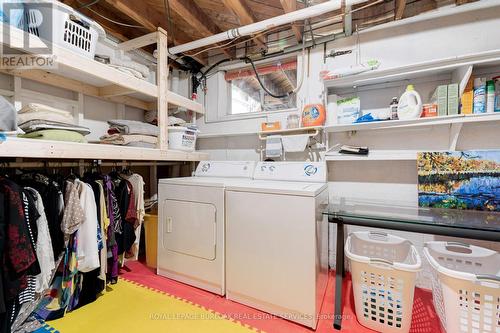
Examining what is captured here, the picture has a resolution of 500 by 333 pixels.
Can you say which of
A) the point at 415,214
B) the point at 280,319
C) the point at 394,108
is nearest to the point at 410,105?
the point at 394,108

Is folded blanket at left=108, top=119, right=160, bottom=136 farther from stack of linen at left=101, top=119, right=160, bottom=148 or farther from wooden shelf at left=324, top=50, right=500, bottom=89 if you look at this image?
wooden shelf at left=324, top=50, right=500, bottom=89

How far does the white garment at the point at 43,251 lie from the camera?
1402 millimetres

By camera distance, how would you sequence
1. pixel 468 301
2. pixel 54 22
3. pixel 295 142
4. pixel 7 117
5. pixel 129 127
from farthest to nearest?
pixel 295 142
pixel 129 127
pixel 54 22
pixel 468 301
pixel 7 117

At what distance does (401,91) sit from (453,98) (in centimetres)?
40

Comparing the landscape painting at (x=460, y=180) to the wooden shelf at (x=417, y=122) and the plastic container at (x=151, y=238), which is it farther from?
the plastic container at (x=151, y=238)

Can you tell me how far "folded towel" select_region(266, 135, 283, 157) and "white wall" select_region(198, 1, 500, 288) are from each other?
0.92 feet

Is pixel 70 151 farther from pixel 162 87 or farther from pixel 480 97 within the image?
pixel 480 97

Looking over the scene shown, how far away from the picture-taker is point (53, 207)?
1551 millimetres

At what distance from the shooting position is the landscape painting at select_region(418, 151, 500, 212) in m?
1.69

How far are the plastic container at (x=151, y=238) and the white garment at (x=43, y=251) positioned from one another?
0.94 m

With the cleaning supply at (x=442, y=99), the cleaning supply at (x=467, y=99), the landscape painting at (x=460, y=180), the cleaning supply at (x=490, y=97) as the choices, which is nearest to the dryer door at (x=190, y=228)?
the landscape painting at (x=460, y=180)

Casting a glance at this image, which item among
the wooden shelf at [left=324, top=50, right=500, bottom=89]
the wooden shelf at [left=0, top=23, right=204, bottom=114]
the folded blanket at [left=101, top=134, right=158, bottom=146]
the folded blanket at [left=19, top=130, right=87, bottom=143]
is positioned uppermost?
the wooden shelf at [left=324, top=50, right=500, bottom=89]

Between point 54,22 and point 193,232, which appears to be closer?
point 54,22

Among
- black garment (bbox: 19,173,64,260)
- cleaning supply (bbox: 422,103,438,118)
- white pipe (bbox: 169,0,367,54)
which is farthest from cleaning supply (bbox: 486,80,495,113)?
black garment (bbox: 19,173,64,260)
